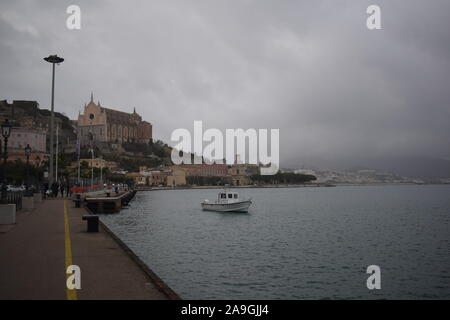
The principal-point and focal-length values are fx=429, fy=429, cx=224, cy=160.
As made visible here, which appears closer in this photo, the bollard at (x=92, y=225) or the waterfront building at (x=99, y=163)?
the bollard at (x=92, y=225)

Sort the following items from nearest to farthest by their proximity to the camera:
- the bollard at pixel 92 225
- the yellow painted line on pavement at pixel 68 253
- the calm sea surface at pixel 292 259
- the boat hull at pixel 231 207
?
1. the yellow painted line on pavement at pixel 68 253
2. the calm sea surface at pixel 292 259
3. the bollard at pixel 92 225
4. the boat hull at pixel 231 207

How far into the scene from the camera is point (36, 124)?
6649 inches

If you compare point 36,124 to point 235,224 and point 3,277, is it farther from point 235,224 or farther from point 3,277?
point 3,277

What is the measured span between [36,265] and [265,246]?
778 inches

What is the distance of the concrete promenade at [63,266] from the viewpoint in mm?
10055

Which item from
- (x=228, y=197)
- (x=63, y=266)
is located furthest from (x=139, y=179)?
(x=63, y=266)

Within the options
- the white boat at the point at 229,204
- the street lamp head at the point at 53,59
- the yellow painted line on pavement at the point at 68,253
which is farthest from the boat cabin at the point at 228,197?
the yellow painted line on pavement at the point at 68,253

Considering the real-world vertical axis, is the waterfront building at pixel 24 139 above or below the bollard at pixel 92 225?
above

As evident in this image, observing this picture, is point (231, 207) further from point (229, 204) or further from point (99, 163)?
point (99, 163)

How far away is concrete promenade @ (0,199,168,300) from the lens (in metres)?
10.1

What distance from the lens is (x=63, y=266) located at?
12.6 meters

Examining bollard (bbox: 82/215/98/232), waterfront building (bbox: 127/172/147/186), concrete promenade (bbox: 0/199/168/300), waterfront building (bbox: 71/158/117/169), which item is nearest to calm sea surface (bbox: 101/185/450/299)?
bollard (bbox: 82/215/98/232)

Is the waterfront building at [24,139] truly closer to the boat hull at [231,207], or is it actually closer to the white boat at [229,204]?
the white boat at [229,204]
